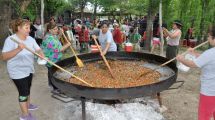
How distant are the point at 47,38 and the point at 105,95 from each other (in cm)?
230

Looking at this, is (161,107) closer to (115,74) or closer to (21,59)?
(115,74)

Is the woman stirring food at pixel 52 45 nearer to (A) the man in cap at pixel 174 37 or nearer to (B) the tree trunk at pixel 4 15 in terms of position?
(A) the man in cap at pixel 174 37

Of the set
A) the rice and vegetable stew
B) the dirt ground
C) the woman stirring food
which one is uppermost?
the woman stirring food

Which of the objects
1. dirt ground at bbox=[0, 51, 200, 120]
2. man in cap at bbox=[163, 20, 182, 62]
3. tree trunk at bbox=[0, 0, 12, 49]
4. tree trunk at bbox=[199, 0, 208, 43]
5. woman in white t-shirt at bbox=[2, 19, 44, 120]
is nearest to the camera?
woman in white t-shirt at bbox=[2, 19, 44, 120]

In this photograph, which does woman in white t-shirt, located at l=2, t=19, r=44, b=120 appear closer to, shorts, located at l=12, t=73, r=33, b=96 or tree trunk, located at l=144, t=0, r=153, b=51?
shorts, located at l=12, t=73, r=33, b=96

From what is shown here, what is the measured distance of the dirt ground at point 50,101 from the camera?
509 cm

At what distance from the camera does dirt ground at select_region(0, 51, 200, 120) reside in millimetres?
5090

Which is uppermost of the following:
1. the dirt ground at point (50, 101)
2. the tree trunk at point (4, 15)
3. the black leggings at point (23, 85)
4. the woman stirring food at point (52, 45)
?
the tree trunk at point (4, 15)

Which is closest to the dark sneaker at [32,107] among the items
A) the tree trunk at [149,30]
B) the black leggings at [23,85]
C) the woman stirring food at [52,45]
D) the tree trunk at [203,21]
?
the black leggings at [23,85]

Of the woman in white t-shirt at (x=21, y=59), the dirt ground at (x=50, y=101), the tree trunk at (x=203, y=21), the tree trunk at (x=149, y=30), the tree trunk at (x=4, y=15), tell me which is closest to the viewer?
the woman in white t-shirt at (x=21, y=59)

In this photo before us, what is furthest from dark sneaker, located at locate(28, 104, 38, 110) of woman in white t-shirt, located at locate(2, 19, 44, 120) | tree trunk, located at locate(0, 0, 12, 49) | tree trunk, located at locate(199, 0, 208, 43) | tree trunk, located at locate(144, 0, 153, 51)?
tree trunk, located at locate(199, 0, 208, 43)

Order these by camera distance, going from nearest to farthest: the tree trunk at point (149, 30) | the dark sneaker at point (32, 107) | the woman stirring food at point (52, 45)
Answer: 1. the dark sneaker at point (32, 107)
2. the woman stirring food at point (52, 45)
3. the tree trunk at point (149, 30)

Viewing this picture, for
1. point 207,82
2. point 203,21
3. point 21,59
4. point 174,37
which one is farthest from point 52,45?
point 203,21

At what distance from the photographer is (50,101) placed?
18.9ft
